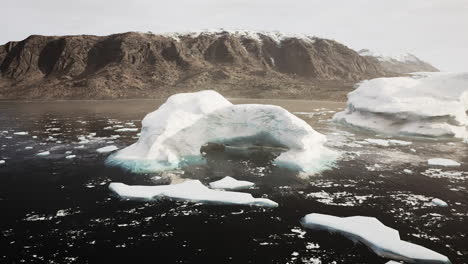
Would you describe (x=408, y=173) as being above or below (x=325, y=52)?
below

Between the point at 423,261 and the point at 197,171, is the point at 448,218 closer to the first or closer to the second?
the point at 423,261

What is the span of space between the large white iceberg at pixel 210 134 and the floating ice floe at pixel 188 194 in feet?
8.04

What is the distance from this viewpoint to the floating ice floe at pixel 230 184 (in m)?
11.3

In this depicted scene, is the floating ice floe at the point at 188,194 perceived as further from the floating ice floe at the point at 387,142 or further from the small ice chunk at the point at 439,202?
the floating ice floe at the point at 387,142

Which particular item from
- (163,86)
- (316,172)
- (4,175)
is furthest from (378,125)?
(163,86)

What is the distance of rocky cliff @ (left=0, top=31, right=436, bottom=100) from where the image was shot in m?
79.6

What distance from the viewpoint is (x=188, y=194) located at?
10.5 m

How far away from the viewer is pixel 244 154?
1669 centimetres

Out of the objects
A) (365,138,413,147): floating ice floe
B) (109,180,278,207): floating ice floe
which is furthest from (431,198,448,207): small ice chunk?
(365,138,413,147): floating ice floe

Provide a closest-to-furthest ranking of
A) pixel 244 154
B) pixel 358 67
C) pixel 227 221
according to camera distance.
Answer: pixel 227 221
pixel 244 154
pixel 358 67

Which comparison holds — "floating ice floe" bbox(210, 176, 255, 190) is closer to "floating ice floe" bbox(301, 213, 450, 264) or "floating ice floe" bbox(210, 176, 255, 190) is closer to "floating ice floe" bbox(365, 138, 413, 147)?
"floating ice floe" bbox(301, 213, 450, 264)

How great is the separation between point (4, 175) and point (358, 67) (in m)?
131

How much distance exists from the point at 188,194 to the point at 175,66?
311 feet

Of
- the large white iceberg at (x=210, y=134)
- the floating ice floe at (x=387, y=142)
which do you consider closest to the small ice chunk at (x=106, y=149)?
the large white iceberg at (x=210, y=134)
